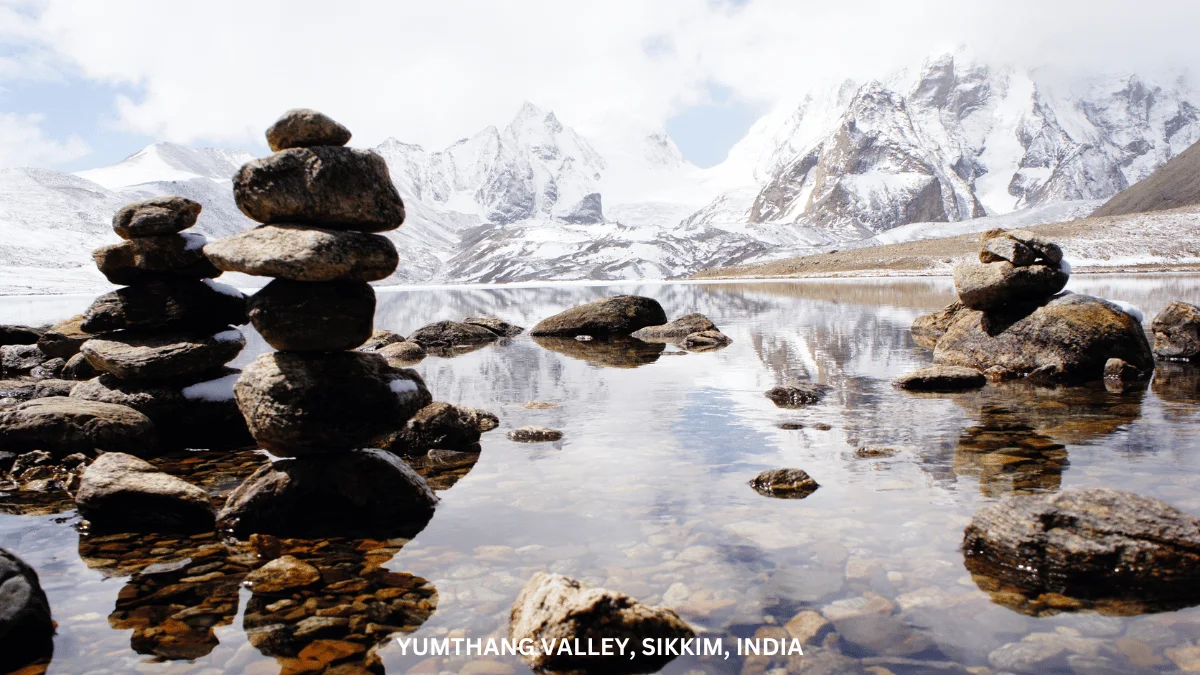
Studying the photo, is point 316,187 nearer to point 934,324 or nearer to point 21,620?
point 21,620

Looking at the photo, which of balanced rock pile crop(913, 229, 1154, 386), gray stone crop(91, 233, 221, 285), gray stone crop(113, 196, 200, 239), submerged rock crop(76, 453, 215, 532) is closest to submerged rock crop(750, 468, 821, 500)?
submerged rock crop(76, 453, 215, 532)

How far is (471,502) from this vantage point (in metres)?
12.4

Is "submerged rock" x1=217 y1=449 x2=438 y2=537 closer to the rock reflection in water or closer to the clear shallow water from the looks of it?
the clear shallow water

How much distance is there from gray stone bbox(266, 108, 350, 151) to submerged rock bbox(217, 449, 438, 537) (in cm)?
494

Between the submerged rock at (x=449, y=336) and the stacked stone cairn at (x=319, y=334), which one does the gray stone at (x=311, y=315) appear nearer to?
the stacked stone cairn at (x=319, y=334)

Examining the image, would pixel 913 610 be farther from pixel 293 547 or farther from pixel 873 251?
pixel 873 251

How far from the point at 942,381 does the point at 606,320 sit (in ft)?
80.1

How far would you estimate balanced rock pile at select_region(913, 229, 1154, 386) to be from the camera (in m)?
23.0

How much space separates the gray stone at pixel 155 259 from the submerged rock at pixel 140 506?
7.32 m

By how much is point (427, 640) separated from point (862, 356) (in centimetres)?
2494

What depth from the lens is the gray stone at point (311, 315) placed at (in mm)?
12406

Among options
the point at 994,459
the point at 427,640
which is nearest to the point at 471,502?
the point at 427,640

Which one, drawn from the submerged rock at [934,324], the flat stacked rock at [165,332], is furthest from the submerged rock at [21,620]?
the submerged rock at [934,324]

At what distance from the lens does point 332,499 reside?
11656 millimetres
